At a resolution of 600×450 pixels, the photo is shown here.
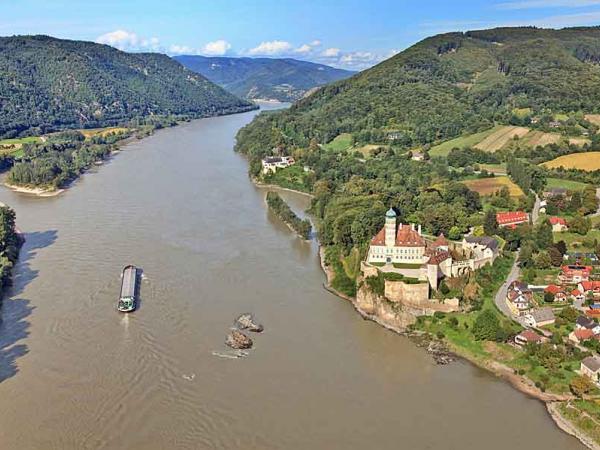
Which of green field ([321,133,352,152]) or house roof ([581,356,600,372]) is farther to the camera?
green field ([321,133,352,152])

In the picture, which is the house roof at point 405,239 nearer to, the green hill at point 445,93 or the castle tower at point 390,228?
the castle tower at point 390,228

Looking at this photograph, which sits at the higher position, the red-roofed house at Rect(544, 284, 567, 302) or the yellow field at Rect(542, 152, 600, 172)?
the yellow field at Rect(542, 152, 600, 172)

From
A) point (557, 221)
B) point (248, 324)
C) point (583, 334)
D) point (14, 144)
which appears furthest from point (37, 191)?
point (583, 334)

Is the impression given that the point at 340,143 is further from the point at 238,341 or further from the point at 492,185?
the point at 238,341

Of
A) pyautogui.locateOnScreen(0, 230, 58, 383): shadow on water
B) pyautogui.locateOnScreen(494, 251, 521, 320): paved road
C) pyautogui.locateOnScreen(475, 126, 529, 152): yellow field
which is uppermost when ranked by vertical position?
pyautogui.locateOnScreen(475, 126, 529, 152): yellow field

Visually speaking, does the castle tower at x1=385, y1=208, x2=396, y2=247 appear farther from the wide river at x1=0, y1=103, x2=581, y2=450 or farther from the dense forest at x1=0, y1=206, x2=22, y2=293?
the dense forest at x1=0, y1=206, x2=22, y2=293

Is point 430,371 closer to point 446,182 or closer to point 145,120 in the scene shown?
point 446,182

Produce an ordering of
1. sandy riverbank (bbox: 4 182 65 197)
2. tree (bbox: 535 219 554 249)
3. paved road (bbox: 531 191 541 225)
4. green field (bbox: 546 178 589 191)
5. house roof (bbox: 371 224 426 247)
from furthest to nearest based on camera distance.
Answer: sandy riverbank (bbox: 4 182 65 197) → green field (bbox: 546 178 589 191) → paved road (bbox: 531 191 541 225) → tree (bbox: 535 219 554 249) → house roof (bbox: 371 224 426 247)

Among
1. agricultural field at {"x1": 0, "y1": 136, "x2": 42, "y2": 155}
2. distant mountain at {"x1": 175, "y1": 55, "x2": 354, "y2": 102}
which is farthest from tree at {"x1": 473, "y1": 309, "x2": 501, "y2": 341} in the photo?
distant mountain at {"x1": 175, "y1": 55, "x2": 354, "y2": 102}

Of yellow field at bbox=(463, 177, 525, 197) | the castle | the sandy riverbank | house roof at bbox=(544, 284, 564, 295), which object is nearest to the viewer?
house roof at bbox=(544, 284, 564, 295)
